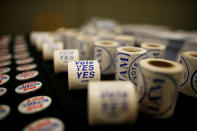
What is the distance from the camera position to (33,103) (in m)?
0.58

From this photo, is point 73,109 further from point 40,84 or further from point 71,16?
point 71,16

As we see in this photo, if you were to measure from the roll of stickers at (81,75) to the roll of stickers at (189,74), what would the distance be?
1.35ft

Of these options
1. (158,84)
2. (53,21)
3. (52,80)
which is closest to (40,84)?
(52,80)

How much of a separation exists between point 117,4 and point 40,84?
3.36 metres

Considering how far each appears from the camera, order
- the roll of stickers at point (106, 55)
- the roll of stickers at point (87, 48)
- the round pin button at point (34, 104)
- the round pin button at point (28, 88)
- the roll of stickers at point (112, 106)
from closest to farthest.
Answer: the roll of stickers at point (112, 106) < the round pin button at point (34, 104) < the round pin button at point (28, 88) < the roll of stickers at point (106, 55) < the roll of stickers at point (87, 48)

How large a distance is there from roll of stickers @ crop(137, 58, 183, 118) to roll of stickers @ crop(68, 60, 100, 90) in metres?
0.22

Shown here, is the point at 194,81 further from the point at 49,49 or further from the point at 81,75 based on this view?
the point at 49,49

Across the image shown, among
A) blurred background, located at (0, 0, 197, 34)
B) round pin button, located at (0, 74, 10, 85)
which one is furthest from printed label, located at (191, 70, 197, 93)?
blurred background, located at (0, 0, 197, 34)

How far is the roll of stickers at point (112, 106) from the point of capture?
42cm

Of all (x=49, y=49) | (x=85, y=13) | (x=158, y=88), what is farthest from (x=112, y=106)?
(x=85, y=13)

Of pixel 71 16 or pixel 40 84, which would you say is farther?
pixel 71 16

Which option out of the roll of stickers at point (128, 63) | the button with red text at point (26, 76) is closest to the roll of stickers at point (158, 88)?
the roll of stickers at point (128, 63)

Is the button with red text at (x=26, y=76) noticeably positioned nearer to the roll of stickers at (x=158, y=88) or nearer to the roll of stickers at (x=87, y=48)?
the roll of stickers at (x=87, y=48)

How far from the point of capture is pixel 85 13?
10.7 feet
